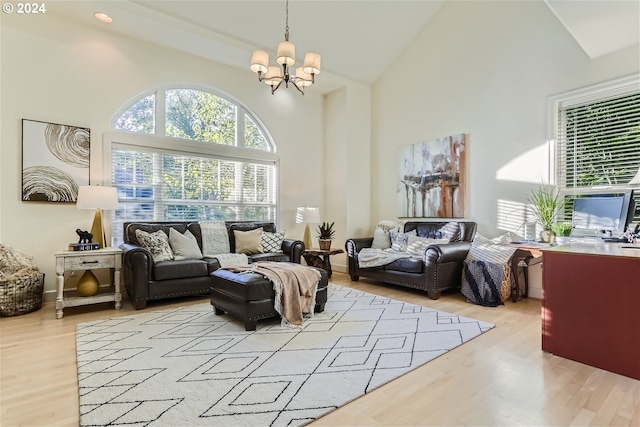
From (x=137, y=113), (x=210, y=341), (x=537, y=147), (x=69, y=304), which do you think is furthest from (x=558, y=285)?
(x=137, y=113)

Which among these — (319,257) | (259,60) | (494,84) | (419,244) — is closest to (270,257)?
(319,257)

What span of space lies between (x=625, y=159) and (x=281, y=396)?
4253mm

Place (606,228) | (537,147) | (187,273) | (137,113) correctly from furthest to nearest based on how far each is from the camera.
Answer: (137,113) < (537,147) < (187,273) < (606,228)

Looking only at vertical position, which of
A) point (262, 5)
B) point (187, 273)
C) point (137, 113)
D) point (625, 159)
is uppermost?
point (262, 5)

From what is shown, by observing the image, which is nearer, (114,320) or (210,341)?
(210,341)

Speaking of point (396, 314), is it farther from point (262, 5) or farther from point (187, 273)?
point (262, 5)

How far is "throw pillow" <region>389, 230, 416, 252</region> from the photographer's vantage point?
5.06 meters

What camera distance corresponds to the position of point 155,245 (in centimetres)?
407

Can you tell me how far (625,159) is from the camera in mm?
3672

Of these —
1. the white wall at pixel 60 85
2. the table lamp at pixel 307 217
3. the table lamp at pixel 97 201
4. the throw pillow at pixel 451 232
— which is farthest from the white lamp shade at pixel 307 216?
the table lamp at pixel 97 201

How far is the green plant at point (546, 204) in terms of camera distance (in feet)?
13.0

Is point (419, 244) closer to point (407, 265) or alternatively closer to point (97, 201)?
point (407, 265)

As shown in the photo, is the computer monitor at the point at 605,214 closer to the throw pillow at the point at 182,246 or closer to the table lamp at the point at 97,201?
the throw pillow at the point at 182,246

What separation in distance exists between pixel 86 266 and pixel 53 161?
144 cm
